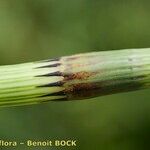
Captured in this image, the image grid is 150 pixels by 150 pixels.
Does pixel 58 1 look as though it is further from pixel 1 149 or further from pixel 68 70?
pixel 68 70

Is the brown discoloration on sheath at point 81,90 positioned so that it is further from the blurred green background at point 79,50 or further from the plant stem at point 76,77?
the blurred green background at point 79,50

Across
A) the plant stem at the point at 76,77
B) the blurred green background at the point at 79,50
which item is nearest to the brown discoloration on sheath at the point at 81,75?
the plant stem at the point at 76,77

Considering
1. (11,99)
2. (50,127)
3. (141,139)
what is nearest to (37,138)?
(50,127)

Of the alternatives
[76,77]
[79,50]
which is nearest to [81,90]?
[76,77]

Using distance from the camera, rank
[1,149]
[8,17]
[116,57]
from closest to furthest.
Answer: [116,57] < [1,149] < [8,17]

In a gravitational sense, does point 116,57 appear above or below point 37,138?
below

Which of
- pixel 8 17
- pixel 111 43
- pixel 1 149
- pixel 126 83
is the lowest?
pixel 126 83

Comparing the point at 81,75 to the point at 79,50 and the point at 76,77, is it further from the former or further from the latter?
the point at 79,50
